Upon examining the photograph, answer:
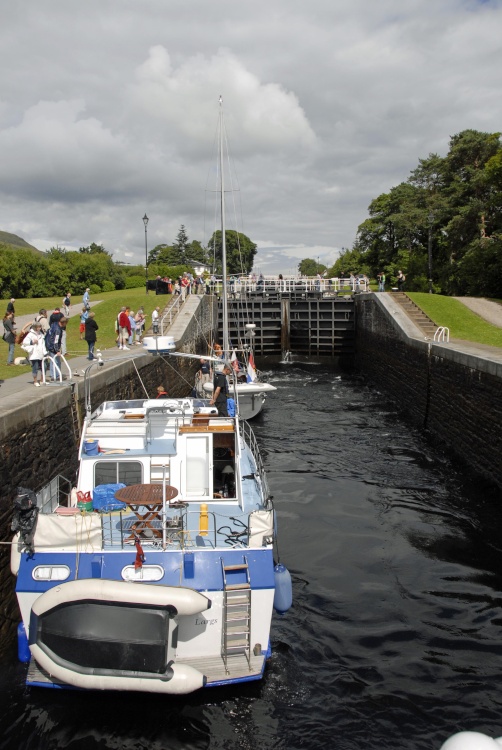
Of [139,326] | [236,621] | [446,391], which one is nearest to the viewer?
[236,621]

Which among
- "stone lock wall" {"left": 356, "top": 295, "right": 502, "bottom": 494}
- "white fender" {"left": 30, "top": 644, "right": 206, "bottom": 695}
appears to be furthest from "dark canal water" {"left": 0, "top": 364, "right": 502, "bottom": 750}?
"stone lock wall" {"left": 356, "top": 295, "right": 502, "bottom": 494}

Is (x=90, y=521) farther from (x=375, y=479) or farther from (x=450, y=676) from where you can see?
(x=375, y=479)

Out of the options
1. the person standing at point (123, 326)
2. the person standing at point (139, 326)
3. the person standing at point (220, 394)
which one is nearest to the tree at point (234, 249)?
the person standing at point (139, 326)

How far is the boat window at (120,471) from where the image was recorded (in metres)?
8.95

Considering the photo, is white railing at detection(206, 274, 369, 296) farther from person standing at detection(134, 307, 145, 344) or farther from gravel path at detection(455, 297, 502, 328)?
person standing at detection(134, 307, 145, 344)

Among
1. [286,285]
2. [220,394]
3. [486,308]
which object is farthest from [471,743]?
[286,285]

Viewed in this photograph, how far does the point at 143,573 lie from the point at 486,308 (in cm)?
2687

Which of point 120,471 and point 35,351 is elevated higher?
point 35,351

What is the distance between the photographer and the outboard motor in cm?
684

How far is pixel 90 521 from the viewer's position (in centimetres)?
711

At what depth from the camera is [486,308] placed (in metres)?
29.8

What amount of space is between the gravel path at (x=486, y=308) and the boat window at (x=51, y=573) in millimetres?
23623

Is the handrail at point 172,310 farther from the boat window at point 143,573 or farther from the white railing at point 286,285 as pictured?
the boat window at point 143,573

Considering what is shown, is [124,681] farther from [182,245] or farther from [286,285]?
[182,245]
